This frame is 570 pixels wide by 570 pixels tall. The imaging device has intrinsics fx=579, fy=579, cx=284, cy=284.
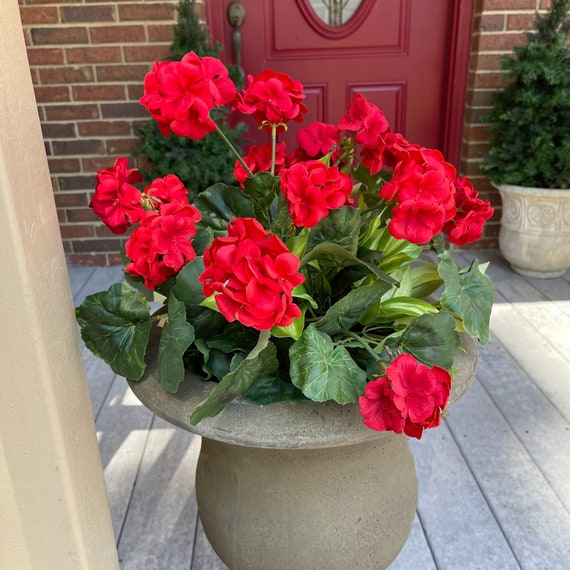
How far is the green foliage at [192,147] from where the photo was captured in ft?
8.44

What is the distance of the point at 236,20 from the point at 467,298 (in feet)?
7.88

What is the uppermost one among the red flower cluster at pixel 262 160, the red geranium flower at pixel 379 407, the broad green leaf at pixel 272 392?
the red flower cluster at pixel 262 160

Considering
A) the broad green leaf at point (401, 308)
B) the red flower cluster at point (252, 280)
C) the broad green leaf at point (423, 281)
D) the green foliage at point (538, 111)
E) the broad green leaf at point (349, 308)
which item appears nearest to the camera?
the red flower cluster at point (252, 280)

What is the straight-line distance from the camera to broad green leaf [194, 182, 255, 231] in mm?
1029

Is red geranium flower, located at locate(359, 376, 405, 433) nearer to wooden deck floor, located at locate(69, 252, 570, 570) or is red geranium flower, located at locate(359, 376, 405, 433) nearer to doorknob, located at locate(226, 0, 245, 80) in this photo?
wooden deck floor, located at locate(69, 252, 570, 570)

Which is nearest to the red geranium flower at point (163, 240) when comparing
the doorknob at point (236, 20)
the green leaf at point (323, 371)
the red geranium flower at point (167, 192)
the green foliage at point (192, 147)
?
the red geranium flower at point (167, 192)

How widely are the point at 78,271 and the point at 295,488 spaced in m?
2.38

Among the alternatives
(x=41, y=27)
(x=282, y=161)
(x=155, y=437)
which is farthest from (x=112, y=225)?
(x=41, y=27)

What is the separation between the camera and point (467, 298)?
3.08 feet

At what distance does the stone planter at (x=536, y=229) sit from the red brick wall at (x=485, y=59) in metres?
0.27

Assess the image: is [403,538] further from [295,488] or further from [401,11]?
[401,11]

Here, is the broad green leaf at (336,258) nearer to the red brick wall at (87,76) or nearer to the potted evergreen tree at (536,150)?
the potted evergreen tree at (536,150)

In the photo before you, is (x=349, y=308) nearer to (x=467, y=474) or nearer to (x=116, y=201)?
(x=116, y=201)

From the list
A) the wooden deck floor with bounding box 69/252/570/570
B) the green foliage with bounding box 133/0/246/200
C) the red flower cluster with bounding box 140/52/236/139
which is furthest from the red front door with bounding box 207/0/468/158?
the red flower cluster with bounding box 140/52/236/139
